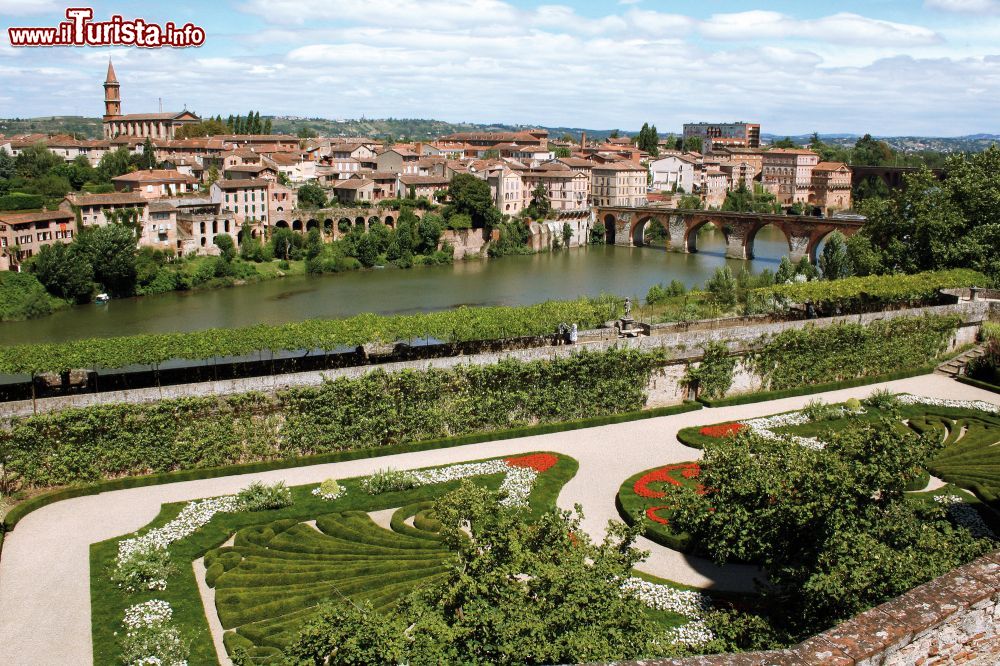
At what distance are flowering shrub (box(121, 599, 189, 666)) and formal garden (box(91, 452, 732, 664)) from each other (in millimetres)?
30

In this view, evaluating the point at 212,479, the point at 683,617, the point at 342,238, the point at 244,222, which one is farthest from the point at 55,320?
the point at 683,617

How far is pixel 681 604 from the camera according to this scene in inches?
607

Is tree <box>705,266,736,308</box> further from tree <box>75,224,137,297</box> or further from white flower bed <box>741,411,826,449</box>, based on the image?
tree <box>75,224,137,297</box>

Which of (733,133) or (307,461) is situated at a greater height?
(733,133)

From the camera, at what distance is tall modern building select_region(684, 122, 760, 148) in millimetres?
159038

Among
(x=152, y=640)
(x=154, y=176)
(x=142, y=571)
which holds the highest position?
(x=154, y=176)

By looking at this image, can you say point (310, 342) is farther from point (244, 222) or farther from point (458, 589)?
point (244, 222)

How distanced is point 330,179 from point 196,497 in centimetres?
6185

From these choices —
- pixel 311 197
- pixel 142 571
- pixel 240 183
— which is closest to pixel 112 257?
pixel 240 183

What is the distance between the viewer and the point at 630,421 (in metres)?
25.1

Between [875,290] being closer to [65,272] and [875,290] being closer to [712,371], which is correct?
[712,371]

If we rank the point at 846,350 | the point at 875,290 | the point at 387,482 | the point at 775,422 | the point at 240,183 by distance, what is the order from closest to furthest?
1. the point at 387,482
2. the point at 775,422
3. the point at 846,350
4. the point at 875,290
5. the point at 240,183

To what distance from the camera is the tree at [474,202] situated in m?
70.4

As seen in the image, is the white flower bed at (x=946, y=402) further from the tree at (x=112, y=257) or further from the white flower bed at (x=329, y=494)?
the tree at (x=112, y=257)
